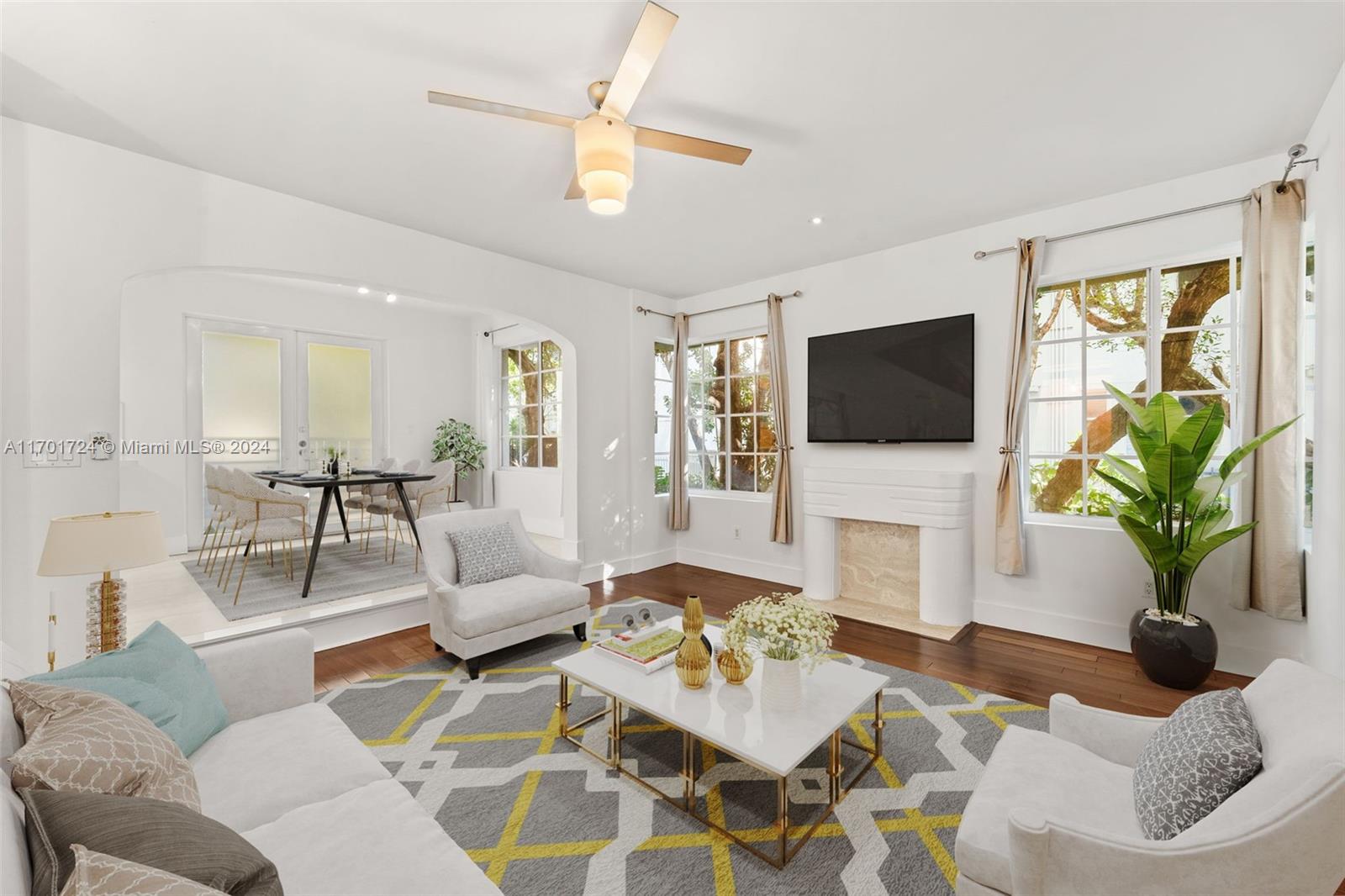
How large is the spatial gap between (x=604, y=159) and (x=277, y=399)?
6.24 metres

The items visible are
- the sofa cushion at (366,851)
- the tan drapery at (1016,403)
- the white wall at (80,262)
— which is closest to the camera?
the sofa cushion at (366,851)

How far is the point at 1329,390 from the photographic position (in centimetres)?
234

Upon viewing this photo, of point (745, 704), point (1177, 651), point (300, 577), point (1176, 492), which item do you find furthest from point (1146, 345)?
point (300, 577)

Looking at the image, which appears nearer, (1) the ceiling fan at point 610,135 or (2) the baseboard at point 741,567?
(1) the ceiling fan at point 610,135

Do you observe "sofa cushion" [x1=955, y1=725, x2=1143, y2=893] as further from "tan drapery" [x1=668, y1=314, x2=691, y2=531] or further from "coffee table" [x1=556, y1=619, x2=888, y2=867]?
"tan drapery" [x1=668, y1=314, x2=691, y2=531]

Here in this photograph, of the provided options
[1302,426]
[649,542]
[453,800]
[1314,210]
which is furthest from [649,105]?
[649,542]

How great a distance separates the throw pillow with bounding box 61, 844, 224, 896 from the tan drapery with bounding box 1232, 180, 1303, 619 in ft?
13.6

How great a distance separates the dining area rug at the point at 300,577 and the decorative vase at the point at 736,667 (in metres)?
3.35

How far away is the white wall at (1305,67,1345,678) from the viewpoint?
2.20 metres

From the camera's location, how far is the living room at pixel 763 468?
1.34 m

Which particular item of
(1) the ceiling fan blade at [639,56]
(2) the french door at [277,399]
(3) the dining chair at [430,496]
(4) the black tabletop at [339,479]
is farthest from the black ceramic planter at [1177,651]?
(2) the french door at [277,399]

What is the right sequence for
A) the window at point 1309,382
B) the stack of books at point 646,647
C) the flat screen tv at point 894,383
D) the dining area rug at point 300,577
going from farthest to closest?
the dining area rug at point 300,577, the flat screen tv at point 894,383, the window at point 1309,382, the stack of books at point 646,647

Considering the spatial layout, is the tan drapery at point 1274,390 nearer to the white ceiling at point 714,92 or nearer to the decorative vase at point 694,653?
the white ceiling at point 714,92

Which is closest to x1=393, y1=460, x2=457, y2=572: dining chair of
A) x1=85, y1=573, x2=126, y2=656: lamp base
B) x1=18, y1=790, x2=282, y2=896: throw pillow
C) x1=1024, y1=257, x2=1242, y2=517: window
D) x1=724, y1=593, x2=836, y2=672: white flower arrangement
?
x1=85, y1=573, x2=126, y2=656: lamp base
